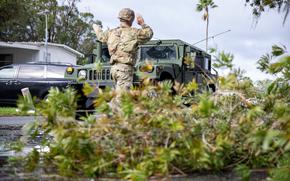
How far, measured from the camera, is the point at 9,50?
2777cm

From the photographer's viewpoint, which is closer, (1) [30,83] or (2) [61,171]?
(2) [61,171]

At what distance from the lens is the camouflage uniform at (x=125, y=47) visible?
18.0ft

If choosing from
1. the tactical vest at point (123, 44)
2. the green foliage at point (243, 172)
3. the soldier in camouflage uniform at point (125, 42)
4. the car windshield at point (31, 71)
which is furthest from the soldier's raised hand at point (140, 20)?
the car windshield at point (31, 71)

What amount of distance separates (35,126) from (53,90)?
224 millimetres

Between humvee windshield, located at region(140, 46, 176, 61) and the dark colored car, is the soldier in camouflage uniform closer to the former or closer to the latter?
humvee windshield, located at region(140, 46, 176, 61)

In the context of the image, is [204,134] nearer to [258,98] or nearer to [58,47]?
[258,98]

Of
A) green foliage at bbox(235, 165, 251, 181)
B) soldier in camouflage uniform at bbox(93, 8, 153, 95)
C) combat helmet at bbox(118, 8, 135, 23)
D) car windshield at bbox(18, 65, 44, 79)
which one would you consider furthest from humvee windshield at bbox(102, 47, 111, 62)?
green foliage at bbox(235, 165, 251, 181)

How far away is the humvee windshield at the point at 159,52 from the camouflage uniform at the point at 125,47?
177 inches

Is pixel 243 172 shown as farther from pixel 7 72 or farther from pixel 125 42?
pixel 7 72

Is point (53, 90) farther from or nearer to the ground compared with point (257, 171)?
farther from the ground

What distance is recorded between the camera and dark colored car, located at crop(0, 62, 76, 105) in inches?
531

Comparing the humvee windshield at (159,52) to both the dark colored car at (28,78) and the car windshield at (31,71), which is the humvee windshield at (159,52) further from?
the car windshield at (31,71)

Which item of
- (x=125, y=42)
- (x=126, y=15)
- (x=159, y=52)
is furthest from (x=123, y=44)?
(x=159, y=52)

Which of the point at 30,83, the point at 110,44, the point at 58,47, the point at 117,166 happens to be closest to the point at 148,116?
the point at 117,166
